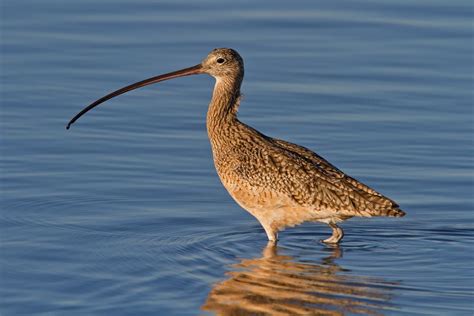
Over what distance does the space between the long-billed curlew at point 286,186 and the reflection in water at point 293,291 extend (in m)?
0.43

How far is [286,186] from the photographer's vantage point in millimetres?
10836

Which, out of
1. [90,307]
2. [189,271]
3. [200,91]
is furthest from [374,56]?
[90,307]

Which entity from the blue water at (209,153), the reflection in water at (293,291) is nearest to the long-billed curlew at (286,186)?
the blue water at (209,153)

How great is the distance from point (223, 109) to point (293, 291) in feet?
7.68

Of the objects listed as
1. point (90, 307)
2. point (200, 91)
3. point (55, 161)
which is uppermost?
point (200, 91)

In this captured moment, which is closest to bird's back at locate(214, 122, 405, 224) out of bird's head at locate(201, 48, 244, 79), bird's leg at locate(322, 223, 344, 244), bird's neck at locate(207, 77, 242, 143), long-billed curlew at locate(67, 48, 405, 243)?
long-billed curlew at locate(67, 48, 405, 243)

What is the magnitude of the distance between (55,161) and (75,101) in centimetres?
164

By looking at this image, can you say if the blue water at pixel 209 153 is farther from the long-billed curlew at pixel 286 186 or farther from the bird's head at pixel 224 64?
the bird's head at pixel 224 64

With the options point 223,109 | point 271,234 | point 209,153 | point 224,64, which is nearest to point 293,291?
point 271,234

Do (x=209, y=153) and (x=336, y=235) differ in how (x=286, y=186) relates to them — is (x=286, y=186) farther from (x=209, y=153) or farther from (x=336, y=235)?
(x=209, y=153)

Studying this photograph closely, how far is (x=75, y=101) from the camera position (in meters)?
13.9

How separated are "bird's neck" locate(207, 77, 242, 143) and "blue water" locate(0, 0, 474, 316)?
69 centimetres

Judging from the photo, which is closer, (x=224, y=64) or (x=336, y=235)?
(x=336, y=235)

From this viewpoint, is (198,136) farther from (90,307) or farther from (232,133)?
(90,307)
